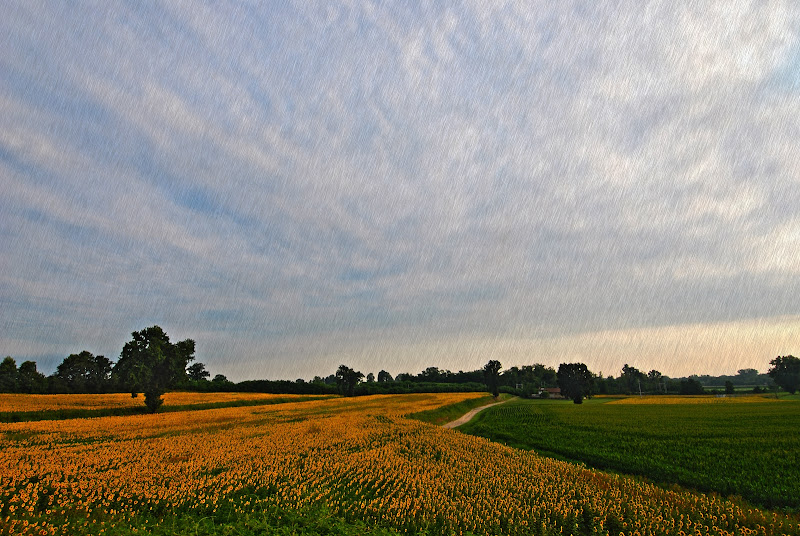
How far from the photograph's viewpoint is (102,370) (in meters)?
114

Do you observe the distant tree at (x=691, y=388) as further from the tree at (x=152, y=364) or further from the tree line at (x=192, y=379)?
the tree at (x=152, y=364)

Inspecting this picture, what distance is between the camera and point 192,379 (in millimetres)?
119750

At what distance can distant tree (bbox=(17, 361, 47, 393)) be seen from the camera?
87.1 meters

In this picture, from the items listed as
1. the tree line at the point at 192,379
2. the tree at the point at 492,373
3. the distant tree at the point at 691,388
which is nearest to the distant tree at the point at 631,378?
the tree line at the point at 192,379

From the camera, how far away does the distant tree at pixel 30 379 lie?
87062mm

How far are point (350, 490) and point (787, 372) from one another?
193 metres

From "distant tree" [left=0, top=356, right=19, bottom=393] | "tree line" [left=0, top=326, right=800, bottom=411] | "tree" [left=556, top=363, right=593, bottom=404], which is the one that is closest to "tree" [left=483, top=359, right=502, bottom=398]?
"tree line" [left=0, top=326, right=800, bottom=411]

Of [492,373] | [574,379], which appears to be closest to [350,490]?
[574,379]

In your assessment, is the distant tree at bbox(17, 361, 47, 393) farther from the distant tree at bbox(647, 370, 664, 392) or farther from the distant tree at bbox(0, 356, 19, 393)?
the distant tree at bbox(647, 370, 664, 392)

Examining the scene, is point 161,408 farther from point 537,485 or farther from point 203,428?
point 537,485

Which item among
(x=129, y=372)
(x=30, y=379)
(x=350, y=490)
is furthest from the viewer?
(x=30, y=379)

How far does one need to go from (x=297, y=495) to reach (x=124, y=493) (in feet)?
17.5

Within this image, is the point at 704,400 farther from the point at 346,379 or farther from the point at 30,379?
the point at 30,379

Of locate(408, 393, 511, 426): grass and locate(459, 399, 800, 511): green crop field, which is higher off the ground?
locate(408, 393, 511, 426): grass
